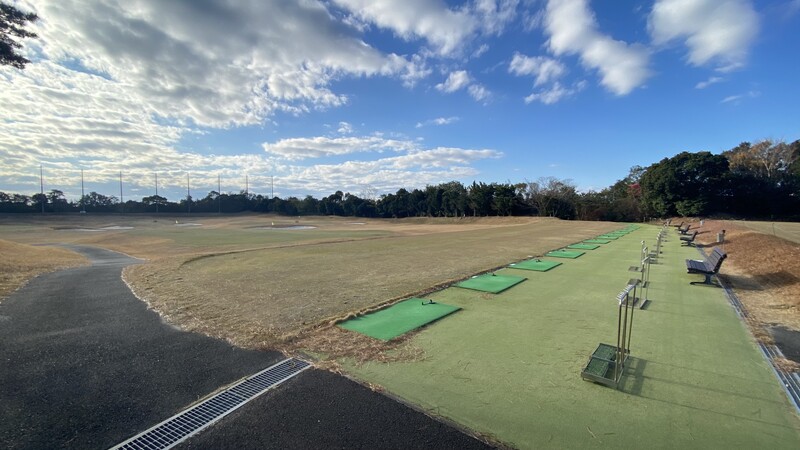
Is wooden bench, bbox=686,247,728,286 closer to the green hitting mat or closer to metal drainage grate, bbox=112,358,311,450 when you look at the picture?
the green hitting mat

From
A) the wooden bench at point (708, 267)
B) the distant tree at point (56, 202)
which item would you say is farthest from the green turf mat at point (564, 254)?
the distant tree at point (56, 202)

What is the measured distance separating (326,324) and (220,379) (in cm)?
192

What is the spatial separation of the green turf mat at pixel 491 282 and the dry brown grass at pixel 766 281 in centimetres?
410

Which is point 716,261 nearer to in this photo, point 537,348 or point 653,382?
point 653,382

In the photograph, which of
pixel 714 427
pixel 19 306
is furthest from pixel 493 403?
pixel 19 306

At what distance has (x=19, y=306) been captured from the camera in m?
6.73

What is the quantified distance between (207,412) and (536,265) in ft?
32.4

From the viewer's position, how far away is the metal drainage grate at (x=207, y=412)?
2752mm

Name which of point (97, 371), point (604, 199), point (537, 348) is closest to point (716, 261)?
point (537, 348)

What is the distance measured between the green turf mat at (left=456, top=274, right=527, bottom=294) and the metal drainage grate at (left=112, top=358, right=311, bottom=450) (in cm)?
482

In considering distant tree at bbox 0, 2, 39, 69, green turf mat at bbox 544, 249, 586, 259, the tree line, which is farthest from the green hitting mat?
the tree line

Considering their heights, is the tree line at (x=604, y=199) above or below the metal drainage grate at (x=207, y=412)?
above

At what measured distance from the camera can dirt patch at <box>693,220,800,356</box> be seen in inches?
217

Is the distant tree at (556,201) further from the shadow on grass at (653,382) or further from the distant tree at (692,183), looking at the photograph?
the shadow on grass at (653,382)
